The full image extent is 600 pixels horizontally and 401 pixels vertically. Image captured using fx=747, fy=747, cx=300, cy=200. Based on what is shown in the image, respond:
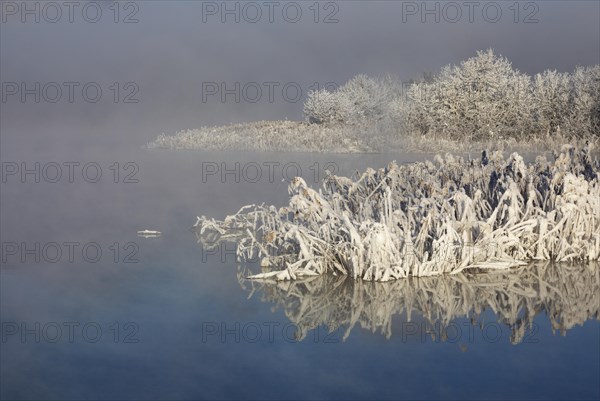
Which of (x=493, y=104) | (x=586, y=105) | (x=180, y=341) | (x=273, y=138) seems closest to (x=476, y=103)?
(x=493, y=104)

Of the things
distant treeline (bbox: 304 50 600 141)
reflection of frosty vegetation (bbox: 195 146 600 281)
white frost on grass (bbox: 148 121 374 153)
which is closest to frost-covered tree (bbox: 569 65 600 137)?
distant treeline (bbox: 304 50 600 141)

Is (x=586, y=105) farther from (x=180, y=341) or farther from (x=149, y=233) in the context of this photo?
(x=180, y=341)

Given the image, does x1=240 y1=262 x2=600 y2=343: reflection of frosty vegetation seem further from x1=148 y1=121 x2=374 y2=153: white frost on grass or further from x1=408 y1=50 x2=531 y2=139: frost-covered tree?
x1=408 y1=50 x2=531 y2=139: frost-covered tree

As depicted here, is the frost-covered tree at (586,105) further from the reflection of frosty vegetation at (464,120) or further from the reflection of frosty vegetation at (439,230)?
the reflection of frosty vegetation at (439,230)

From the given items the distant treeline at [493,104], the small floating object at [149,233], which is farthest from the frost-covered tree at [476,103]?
the small floating object at [149,233]

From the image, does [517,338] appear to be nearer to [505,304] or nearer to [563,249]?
[505,304]
